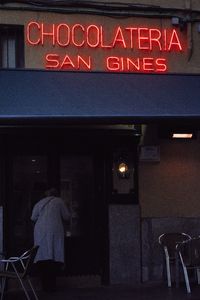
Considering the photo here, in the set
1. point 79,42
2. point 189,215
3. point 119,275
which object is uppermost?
point 79,42

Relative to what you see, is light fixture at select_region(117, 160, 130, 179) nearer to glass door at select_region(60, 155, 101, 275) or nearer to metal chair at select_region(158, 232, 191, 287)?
glass door at select_region(60, 155, 101, 275)

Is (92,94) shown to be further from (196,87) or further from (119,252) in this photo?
(119,252)

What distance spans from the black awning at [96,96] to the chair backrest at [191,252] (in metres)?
2.22

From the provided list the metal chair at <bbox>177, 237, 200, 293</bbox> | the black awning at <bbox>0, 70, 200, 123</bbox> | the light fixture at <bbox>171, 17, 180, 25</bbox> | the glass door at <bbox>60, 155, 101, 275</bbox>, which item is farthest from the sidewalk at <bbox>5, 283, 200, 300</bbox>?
the light fixture at <bbox>171, 17, 180, 25</bbox>

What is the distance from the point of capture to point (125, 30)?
37.2 feet

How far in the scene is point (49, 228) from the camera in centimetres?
1042

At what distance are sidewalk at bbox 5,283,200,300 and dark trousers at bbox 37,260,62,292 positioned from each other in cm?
13

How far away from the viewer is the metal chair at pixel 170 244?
1068 cm

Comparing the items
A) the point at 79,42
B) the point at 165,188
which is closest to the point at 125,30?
the point at 79,42

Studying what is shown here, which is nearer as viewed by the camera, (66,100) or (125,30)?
(66,100)

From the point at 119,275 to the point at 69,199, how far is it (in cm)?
154

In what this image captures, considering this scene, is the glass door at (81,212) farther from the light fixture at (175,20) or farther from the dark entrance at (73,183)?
the light fixture at (175,20)

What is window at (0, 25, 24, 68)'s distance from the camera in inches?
446

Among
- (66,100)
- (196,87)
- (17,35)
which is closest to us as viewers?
(66,100)
